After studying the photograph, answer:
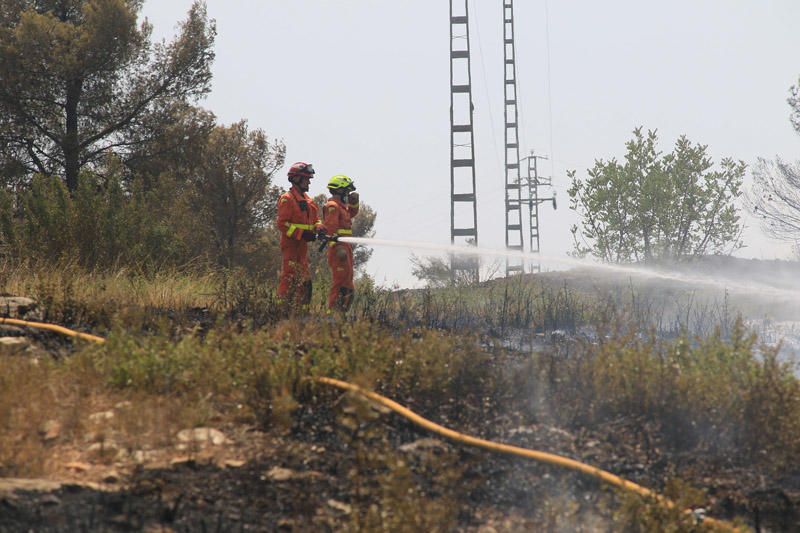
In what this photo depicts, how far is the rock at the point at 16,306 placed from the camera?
8.10 metres

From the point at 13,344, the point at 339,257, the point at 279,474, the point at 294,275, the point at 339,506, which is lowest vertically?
the point at 339,506

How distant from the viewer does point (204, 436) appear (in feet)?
16.8

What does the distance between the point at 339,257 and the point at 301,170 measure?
1136 millimetres

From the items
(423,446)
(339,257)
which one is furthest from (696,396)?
(339,257)

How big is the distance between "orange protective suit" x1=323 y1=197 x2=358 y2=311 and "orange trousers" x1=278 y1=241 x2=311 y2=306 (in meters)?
0.32

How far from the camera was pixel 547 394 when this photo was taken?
602cm

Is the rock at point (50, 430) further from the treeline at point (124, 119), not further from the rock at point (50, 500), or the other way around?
the treeline at point (124, 119)

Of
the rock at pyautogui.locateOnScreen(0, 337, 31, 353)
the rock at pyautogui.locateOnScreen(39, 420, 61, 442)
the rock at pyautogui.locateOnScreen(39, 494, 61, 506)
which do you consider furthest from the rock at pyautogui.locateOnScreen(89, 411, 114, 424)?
the rock at pyautogui.locateOnScreen(0, 337, 31, 353)

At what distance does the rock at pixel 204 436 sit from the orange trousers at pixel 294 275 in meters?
4.53

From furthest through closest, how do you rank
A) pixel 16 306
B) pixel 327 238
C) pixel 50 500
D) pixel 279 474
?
pixel 327 238
pixel 16 306
pixel 279 474
pixel 50 500

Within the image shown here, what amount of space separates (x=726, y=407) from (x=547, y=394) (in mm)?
1131

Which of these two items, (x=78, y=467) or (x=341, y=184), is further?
(x=341, y=184)

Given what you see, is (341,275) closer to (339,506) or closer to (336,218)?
(336,218)

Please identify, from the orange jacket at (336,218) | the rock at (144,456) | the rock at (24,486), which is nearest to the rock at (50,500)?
the rock at (24,486)
